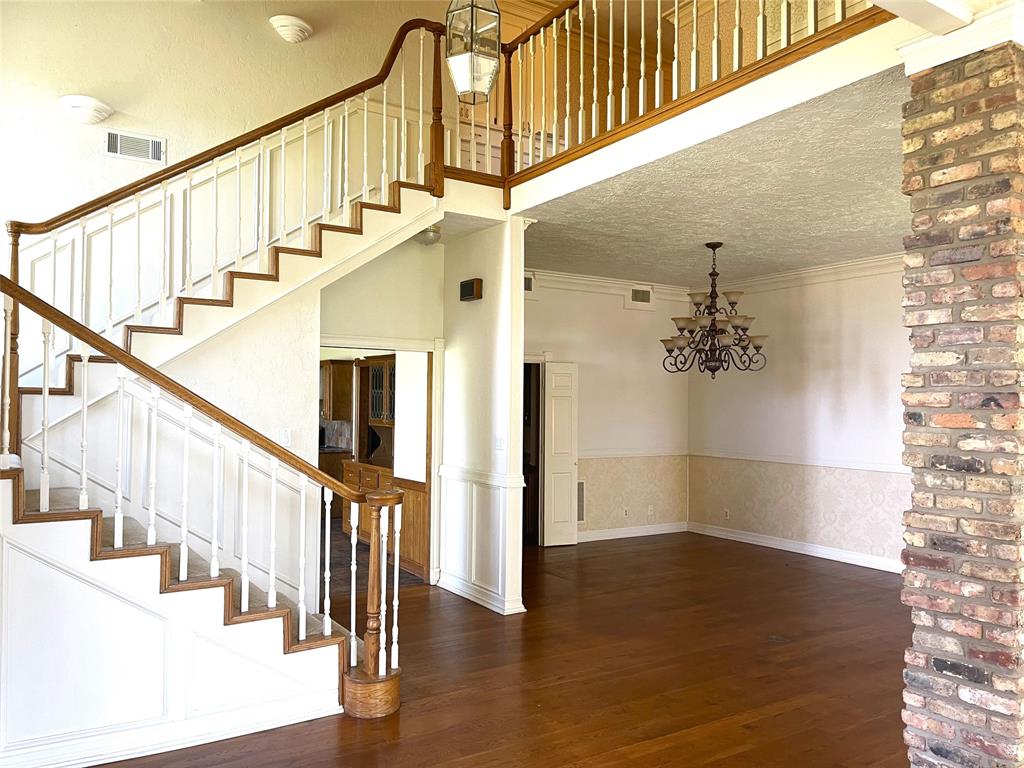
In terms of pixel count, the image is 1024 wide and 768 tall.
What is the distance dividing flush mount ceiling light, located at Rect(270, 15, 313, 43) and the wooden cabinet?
16.5 feet

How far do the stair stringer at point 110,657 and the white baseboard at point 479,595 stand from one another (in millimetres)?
2206

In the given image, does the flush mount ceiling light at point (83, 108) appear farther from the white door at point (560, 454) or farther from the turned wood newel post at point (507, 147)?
the white door at point (560, 454)

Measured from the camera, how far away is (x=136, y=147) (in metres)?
5.20

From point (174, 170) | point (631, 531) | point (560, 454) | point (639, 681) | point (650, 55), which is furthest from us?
point (650, 55)

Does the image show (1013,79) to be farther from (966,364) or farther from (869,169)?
(869,169)

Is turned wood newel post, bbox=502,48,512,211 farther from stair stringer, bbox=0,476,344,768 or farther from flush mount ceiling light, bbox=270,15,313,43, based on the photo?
stair stringer, bbox=0,476,344,768

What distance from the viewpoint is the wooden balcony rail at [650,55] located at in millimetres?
3453

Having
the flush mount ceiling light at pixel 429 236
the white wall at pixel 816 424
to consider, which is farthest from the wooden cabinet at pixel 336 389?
the white wall at pixel 816 424

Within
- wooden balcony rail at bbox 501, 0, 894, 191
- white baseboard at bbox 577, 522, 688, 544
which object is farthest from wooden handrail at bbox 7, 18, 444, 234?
white baseboard at bbox 577, 522, 688, 544

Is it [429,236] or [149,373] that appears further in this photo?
[429,236]

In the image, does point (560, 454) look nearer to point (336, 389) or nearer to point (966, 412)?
point (336, 389)

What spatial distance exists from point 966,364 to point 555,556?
5355mm

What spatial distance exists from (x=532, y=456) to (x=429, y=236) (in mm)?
3171

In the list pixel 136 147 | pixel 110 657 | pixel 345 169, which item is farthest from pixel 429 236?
pixel 110 657
